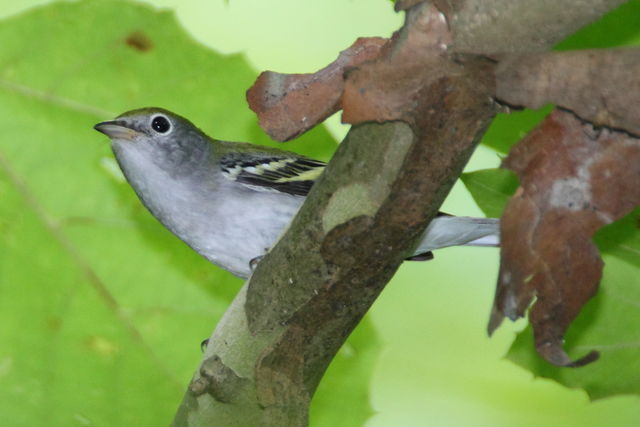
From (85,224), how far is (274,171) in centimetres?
67

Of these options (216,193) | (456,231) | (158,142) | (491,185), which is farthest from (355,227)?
(158,142)

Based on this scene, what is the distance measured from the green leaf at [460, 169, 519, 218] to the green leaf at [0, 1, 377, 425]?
2.04ft

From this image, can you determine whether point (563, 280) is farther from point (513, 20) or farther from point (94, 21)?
point (94, 21)

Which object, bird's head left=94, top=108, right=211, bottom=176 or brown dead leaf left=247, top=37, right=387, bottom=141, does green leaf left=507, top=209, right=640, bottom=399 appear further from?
bird's head left=94, top=108, right=211, bottom=176

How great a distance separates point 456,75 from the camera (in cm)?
121

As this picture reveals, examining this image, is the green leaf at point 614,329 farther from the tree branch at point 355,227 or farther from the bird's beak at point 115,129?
the bird's beak at point 115,129

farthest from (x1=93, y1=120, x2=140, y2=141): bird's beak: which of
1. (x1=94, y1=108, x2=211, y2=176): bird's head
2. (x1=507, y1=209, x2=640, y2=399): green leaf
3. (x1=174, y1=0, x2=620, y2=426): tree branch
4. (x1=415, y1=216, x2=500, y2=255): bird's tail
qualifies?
(x1=507, y1=209, x2=640, y2=399): green leaf

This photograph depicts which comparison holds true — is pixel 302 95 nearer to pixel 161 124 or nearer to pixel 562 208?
pixel 562 208

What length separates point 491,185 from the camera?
1944 millimetres

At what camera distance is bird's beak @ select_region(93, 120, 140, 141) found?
99.2 inches

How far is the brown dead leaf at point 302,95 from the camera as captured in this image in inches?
54.5

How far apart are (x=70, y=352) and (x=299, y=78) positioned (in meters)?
1.48

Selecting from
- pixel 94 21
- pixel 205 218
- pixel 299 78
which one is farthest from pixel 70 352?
pixel 299 78

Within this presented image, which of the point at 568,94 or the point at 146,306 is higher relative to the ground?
the point at 568,94
